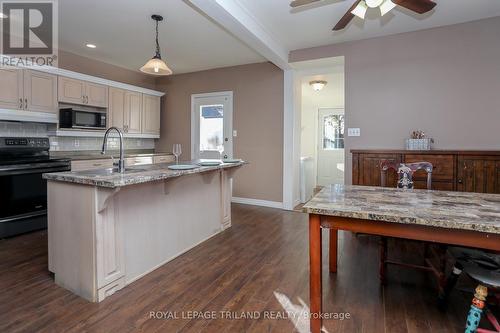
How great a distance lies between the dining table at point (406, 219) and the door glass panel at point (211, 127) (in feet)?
12.2

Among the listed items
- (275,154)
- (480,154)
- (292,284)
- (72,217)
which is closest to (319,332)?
(292,284)

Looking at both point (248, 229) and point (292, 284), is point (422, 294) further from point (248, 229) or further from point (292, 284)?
point (248, 229)

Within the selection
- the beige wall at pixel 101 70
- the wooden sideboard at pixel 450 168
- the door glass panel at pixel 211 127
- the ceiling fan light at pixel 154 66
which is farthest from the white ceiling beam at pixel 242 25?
the beige wall at pixel 101 70

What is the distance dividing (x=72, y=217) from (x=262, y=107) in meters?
3.48

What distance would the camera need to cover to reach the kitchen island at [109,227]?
1861mm

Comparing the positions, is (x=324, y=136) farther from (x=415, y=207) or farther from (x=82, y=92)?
(x=415, y=207)

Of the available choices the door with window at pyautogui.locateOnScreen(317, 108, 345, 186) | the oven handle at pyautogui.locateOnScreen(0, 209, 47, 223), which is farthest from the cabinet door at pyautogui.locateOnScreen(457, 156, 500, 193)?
the oven handle at pyautogui.locateOnScreen(0, 209, 47, 223)

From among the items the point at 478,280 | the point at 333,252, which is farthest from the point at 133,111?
the point at 478,280

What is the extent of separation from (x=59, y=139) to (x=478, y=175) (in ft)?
18.4

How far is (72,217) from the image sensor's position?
77.2 inches

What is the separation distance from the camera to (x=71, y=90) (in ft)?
13.1

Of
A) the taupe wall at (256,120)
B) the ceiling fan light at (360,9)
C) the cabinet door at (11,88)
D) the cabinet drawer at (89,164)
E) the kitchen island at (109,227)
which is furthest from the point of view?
the taupe wall at (256,120)

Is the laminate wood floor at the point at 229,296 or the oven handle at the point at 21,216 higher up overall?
the oven handle at the point at 21,216

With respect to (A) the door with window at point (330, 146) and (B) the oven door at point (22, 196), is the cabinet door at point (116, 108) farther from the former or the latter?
(A) the door with window at point (330, 146)
